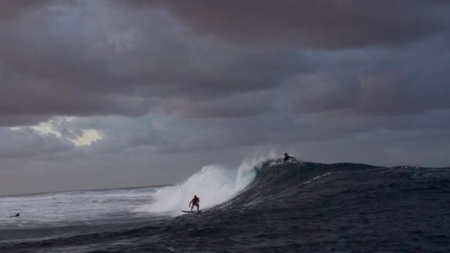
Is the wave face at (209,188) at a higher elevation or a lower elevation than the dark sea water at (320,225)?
higher

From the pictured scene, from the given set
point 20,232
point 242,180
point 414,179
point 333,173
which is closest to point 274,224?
point 414,179

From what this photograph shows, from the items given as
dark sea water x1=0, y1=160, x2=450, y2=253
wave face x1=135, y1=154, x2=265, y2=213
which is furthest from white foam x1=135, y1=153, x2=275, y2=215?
dark sea water x1=0, y1=160, x2=450, y2=253

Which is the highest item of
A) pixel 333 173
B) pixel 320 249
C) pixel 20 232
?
pixel 333 173

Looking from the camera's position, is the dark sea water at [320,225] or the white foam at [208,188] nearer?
the dark sea water at [320,225]

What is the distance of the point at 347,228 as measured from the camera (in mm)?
15742

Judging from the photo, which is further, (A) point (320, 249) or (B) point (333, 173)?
(B) point (333, 173)

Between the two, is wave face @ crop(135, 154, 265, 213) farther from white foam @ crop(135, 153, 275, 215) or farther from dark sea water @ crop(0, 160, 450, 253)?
dark sea water @ crop(0, 160, 450, 253)

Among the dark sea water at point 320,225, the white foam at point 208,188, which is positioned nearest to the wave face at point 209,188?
the white foam at point 208,188

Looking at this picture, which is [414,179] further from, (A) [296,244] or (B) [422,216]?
(A) [296,244]

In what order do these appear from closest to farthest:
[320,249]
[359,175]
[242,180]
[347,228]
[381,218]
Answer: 1. [320,249]
2. [347,228]
3. [381,218]
4. [359,175]
5. [242,180]

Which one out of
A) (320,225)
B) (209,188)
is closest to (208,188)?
(209,188)

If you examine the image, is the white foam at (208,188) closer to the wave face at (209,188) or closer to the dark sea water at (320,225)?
the wave face at (209,188)

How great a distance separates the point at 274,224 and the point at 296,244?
11.6 ft

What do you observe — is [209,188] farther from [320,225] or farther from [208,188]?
[320,225]
